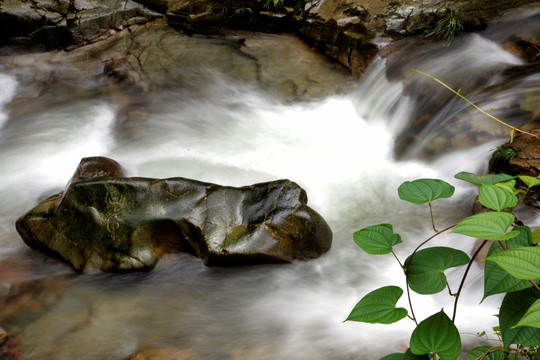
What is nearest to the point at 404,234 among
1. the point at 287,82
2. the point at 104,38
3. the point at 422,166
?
the point at 422,166

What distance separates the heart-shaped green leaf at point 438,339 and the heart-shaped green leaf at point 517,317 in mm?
134

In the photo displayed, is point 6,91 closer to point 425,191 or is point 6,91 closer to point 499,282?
point 425,191

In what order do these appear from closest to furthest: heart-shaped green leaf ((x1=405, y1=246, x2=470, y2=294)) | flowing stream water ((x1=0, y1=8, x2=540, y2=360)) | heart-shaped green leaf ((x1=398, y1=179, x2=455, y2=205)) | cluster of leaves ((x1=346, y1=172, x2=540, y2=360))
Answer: cluster of leaves ((x1=346, y1=172, x2=540, y2=360))
heart-shaped green leaf ((x1=405, y1=246, x2=470, y2=294))
heart-shaped green leaf ((x1=398, y1=179, x2=455, y2=205))
flowing stream water ((x1=0, y1=8, x2=540, y2=360))

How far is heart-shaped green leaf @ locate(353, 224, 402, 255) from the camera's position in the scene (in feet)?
4.83

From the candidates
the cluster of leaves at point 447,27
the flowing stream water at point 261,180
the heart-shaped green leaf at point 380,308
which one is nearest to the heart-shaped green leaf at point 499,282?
the heart-shaped green leaf at point 380,308

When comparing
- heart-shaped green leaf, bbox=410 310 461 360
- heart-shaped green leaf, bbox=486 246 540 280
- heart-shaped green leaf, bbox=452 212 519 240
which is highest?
heart-shaped green leaf, bbox=452 212 519 240

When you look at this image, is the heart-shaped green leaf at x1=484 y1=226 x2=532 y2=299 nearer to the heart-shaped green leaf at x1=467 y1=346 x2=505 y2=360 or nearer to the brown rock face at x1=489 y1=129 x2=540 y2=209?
the heart-shaped green leaf at x1=467 y1=346 x2=505 y2=360

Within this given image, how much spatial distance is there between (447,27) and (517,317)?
4.41 metres

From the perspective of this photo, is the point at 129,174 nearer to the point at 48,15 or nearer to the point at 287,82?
the point at 287,82

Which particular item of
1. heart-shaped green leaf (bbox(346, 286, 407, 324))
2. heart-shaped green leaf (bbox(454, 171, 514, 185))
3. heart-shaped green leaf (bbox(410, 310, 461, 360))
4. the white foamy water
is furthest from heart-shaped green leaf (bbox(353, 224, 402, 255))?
the white foamy water

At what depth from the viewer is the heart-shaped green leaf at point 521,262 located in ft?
3.66

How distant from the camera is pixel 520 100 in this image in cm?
391

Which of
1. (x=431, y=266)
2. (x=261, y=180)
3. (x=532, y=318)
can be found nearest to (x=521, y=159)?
(x=261, y=180)

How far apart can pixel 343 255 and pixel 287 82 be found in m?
2.90
